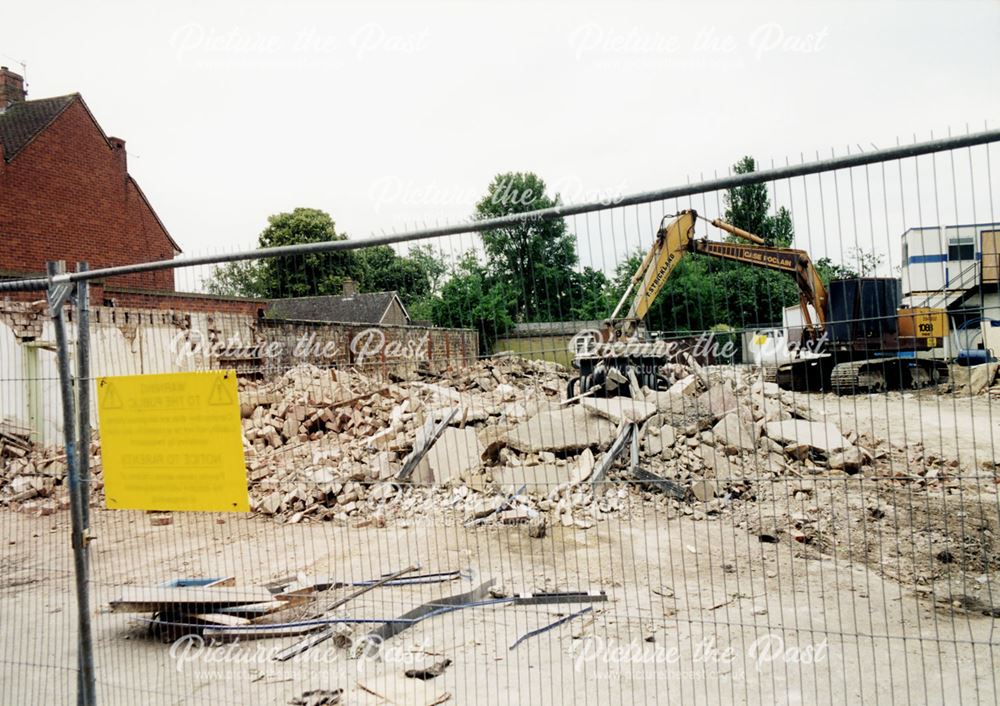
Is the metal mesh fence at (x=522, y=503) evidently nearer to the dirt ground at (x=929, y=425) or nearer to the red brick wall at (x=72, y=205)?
the dirt ground at (x=929, y=425)

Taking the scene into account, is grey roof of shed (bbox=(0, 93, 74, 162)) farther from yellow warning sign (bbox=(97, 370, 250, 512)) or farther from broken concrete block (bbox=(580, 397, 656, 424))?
yellow warning sign (bbox=(97, 370, 250, 512))

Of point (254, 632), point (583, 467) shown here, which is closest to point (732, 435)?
point (583, 467)

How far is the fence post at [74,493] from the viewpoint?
11.4 ft

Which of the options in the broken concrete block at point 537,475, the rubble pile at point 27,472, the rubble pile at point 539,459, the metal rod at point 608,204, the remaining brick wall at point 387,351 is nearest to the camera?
the metal rod at point 608,204

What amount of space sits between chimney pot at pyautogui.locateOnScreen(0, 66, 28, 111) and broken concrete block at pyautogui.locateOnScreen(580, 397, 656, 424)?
2629cm

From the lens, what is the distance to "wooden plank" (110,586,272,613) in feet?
14.6

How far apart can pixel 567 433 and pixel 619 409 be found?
0.83 m

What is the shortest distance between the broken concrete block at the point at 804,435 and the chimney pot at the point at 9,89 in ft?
92.1

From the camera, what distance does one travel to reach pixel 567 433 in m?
8.41

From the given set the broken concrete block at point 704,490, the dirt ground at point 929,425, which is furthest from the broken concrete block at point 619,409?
the dirt ground at point 929,425

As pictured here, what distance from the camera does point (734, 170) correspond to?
2.86 m

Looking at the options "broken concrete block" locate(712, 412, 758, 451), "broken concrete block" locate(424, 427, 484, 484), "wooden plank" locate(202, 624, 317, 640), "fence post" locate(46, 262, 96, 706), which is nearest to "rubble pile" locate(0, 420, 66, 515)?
"wooden plank" locate(202, 624, 317, 640)

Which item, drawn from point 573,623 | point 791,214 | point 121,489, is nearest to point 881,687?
point 573,623

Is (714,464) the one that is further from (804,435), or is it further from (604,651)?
(604,651)
